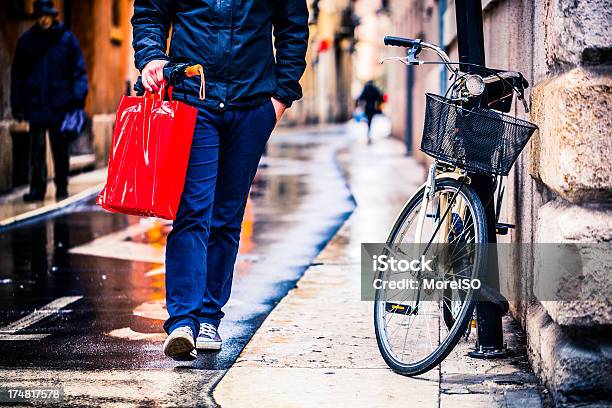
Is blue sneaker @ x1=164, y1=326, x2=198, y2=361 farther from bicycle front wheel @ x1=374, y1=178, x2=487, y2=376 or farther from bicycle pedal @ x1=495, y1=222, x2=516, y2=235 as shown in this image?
bicycle pedal @ x1=495, y1=222, x2=516, y2=235

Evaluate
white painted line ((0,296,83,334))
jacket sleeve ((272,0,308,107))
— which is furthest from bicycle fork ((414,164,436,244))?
white painted line ((0,296,83,334))

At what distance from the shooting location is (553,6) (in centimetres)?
439

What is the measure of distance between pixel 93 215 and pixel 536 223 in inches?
302

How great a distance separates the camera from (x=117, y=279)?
7891 millimetres

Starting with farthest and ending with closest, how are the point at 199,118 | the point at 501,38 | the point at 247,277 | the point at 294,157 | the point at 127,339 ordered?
the point at 294,157, the point at 247,277, the point at 501,38, the point at 127,339, the point at 199,118

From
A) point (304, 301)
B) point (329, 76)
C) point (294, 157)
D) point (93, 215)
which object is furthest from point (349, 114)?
point (304, 301)

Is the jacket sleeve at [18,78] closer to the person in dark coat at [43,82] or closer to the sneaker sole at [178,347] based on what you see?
the person in dark coat at [43,82]

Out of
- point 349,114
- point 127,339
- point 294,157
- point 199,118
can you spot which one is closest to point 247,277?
point 127,339

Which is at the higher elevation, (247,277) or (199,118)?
(199,118)

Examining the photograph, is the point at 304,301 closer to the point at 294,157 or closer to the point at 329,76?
the point at 294,157

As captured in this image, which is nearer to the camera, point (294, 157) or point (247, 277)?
point (247, 277)

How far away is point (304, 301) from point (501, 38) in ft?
5.70

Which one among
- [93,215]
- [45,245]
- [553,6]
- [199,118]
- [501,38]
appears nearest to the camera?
[553,6]

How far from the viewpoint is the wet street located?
4973 mm
